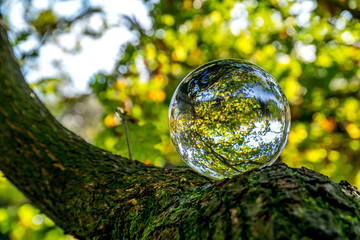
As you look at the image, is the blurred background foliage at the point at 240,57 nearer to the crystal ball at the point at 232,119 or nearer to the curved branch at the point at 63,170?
the curved branch at the point at 63,170

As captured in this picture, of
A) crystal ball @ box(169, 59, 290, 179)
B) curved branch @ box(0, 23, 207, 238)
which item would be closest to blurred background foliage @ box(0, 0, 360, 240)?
curved branch @ box(0, 23, 207, 238)

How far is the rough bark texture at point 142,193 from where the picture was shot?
83 cm

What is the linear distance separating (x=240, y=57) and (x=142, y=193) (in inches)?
142

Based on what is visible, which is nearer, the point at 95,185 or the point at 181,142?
the point at 181,142

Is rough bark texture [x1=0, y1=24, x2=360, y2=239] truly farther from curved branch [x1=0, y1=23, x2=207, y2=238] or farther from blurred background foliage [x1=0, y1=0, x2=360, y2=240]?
blurred background foliage [x1=0, y1=0, x2=360, y2=240]

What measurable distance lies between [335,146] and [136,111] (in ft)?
10.2

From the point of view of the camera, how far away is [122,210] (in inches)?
53.2

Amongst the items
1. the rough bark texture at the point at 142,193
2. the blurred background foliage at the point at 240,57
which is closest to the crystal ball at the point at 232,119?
the rough bark texture at the point at 142,193

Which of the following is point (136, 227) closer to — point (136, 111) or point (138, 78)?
point (136, 111)

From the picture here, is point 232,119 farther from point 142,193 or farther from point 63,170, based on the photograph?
point 63,170

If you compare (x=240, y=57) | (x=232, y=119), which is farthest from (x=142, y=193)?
(x=240, y=57)

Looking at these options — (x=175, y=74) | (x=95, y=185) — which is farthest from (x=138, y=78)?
(x=95, y=185)

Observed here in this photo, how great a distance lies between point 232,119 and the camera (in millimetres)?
1312

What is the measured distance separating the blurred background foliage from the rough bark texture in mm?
1712
